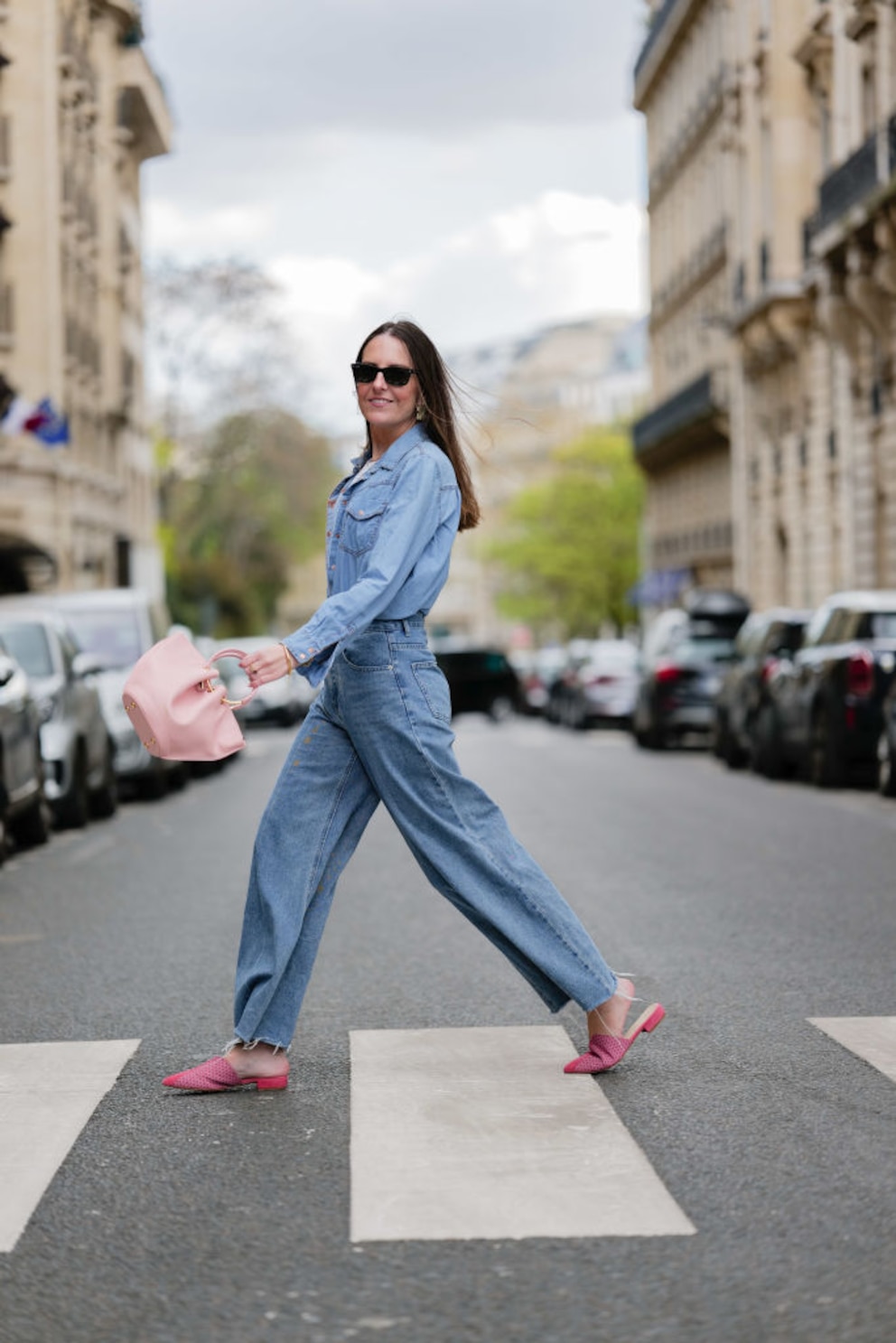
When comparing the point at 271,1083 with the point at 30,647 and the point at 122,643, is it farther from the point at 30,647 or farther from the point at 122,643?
the point at 122,643

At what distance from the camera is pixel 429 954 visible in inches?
341

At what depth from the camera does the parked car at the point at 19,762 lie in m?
13.0

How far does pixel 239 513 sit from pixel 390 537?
210 ft

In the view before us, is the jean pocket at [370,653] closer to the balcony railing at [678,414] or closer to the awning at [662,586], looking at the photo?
the balcony railing at [678,414]

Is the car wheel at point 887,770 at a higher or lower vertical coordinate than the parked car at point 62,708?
lower

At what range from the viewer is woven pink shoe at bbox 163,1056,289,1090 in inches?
231

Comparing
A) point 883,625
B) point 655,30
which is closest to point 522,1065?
point 883,625

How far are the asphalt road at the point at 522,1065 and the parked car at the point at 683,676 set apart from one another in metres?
16.2

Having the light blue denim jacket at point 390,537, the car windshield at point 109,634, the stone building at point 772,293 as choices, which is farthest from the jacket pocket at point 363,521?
the stone building at point 772,293

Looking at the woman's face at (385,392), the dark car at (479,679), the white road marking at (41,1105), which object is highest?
the woman's face at (385,392)

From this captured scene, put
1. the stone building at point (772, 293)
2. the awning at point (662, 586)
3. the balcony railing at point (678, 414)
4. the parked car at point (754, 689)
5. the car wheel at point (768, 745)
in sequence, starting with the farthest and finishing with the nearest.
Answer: the awning at point (662, 586) < the balcony railing at point (678, 414) < the stone building at point (772, 293) < the parked car at point (754, 689) < the car wheel at point (768, 745)

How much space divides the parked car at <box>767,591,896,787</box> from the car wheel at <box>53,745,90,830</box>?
621 centimetres

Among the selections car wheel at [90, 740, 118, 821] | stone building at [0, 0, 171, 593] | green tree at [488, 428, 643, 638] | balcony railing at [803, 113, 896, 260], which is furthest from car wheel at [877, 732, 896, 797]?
green tree at [488, 428, 643, 638]

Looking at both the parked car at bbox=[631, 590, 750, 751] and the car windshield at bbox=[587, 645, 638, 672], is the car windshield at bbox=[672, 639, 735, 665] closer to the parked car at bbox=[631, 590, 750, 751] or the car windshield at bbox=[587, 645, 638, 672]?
the parked car at bbox=[631, 590, 750, 751]
